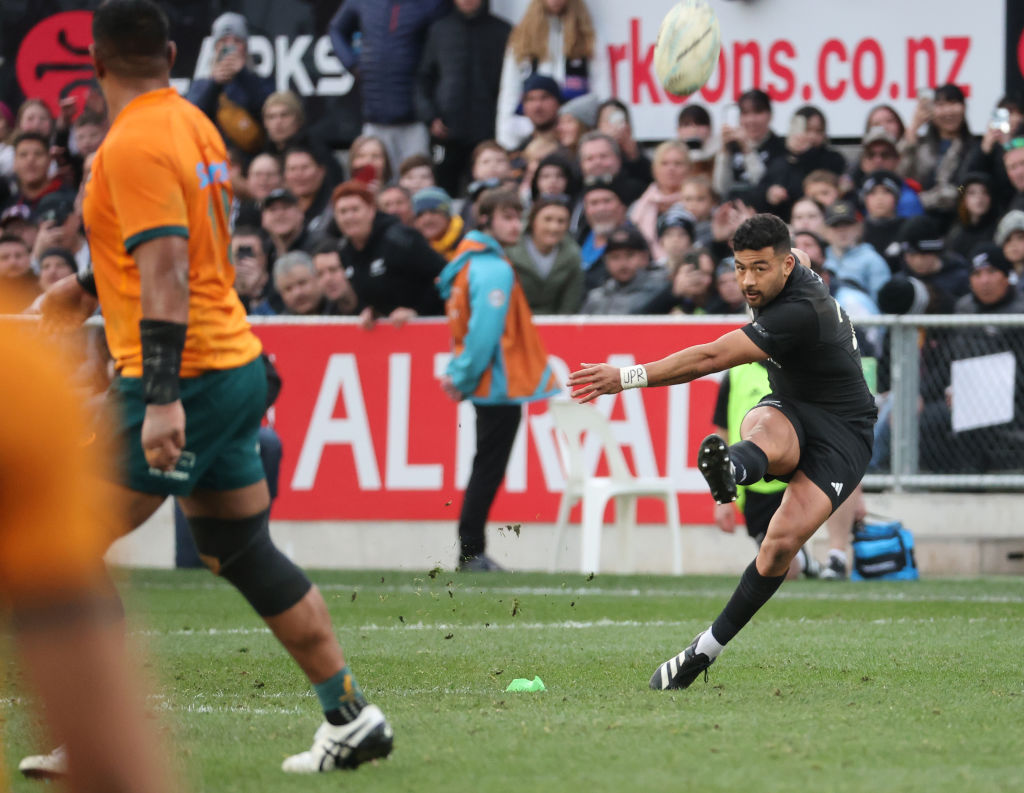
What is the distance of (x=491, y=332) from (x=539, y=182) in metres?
2.61

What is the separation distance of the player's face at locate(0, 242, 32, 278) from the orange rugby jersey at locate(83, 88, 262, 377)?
9.99 meters

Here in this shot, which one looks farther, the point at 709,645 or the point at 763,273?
the point at 763,273

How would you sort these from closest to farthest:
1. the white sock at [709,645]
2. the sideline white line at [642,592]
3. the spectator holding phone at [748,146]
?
the white sock at [709,645] < the sideline white line at [642,592] < the spectator holding phone at [748,146]

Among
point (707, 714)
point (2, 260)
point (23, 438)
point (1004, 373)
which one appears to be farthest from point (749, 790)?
point (2, 260)

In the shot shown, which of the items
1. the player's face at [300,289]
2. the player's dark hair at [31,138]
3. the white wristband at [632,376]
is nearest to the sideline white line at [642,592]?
the player's face at [300,289]

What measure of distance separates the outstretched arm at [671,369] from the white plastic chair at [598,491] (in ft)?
18.5

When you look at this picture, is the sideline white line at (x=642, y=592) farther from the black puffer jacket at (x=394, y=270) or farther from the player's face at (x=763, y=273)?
the player's face at (x=763, y=273)

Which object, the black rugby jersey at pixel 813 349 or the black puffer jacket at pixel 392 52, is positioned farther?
the black puffer jacket at pixel 392 52

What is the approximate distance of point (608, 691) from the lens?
277 inches

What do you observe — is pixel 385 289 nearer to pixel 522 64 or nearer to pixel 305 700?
pixel 522 64

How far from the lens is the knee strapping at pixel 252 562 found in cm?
510

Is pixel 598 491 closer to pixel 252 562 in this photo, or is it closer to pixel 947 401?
pixel 947 401

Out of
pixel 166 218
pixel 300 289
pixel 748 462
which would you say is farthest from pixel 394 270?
pixel 166 218

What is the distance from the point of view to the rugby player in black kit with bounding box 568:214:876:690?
7.15m
